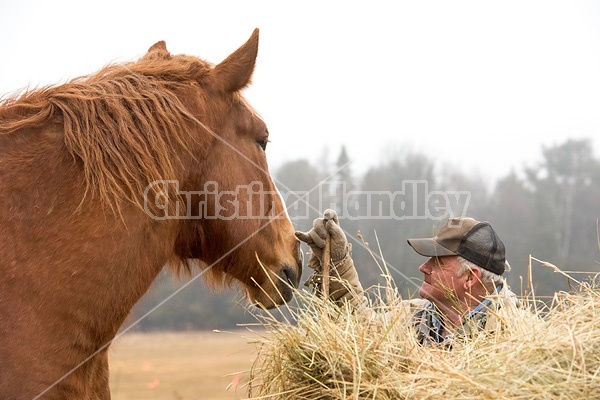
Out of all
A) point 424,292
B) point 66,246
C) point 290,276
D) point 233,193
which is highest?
point 233,193

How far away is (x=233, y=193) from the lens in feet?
10.2

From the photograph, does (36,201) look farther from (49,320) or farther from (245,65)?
(245,65)

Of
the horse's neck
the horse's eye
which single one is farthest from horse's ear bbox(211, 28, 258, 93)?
the horse's neck

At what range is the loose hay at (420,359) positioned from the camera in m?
2.03

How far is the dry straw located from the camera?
2027 mm

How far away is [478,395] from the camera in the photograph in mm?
2088

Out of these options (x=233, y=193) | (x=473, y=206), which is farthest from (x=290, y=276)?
(x=473, y=206)

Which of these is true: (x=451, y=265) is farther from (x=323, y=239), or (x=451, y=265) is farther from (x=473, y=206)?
(x=473, y=206)

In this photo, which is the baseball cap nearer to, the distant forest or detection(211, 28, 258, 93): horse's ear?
detection(211, 28, 258, 93): horse's ear

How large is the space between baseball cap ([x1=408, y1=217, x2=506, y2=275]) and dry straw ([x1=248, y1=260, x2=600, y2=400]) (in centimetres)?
116

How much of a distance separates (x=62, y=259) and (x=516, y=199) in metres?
54.3

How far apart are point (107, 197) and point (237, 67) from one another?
3.31ft

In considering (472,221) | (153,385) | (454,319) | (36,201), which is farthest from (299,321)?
(153,385)

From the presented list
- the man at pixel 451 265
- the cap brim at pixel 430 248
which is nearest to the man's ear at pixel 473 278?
the man at pixel 451 265
